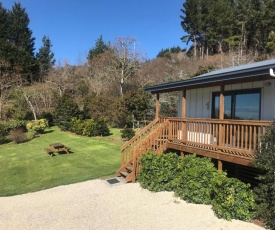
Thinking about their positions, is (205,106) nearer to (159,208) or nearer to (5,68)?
(159,208)

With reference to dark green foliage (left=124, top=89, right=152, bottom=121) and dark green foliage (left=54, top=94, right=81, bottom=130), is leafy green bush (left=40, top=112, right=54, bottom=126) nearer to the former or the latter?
dark green foliage (left=54, top=94, right=81, bottom=130)

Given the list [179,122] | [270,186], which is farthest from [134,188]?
[270,186]

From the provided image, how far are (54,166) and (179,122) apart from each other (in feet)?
19.8

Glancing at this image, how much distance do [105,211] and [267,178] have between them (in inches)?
156

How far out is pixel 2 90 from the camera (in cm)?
2648

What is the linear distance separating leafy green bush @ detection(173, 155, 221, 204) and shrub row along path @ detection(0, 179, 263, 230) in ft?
0.69

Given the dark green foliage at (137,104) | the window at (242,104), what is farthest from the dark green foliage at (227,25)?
the window at (242,104)

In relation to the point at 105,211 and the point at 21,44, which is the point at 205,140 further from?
the point at 21,44

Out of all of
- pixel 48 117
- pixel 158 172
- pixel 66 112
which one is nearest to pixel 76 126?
pixel 66 112

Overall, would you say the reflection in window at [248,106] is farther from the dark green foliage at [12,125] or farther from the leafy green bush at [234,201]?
the dark green foliage at [12,125]

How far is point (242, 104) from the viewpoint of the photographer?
8703 millimetres

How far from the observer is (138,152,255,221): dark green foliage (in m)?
5.58

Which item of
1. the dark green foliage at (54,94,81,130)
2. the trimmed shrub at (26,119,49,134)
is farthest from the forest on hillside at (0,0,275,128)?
the trimmed shrub at (26,119,49,134)

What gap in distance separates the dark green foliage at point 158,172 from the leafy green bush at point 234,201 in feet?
6.78
